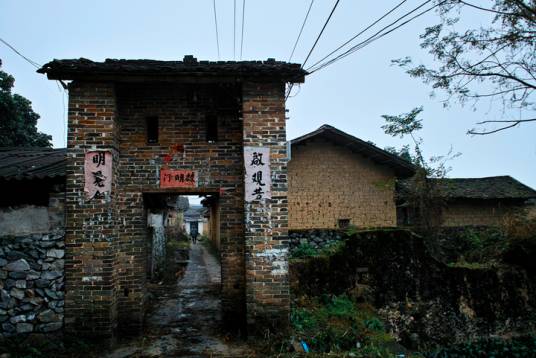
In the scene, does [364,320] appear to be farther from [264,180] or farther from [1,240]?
[1,240]

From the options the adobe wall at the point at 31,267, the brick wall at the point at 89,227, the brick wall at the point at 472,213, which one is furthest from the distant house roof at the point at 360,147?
the adobe wall at the point at 31,267

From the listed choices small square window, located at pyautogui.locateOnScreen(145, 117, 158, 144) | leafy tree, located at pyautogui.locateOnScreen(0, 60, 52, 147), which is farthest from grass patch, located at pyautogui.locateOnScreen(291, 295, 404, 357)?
leafy tree, located at pyautogui.locateOnScreen(0, 60, 52, 147)

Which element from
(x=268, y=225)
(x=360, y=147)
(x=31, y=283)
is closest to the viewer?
(x=31, y=283)

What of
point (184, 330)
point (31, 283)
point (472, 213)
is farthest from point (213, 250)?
point (31, 283)

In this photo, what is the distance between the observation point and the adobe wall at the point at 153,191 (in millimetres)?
5855

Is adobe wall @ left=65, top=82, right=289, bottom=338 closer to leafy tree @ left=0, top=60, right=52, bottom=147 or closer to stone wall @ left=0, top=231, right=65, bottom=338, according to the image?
stone wall @ left=0, top=231, right=65, bottom=338

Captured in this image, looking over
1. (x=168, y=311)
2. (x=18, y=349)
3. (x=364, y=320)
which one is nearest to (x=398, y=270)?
(x=364, y=320)

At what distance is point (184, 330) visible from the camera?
22.0ft

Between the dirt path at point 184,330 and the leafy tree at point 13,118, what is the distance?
1236 cm

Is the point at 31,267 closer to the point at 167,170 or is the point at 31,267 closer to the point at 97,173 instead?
the point at 97,173

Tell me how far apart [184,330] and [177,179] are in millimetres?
2809

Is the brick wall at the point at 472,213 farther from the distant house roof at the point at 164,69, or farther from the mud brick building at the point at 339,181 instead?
the distant house roof at the point at 164,69

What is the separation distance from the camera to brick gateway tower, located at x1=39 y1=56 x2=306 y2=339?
587cm

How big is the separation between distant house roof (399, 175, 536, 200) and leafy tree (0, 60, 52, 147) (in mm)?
17841
